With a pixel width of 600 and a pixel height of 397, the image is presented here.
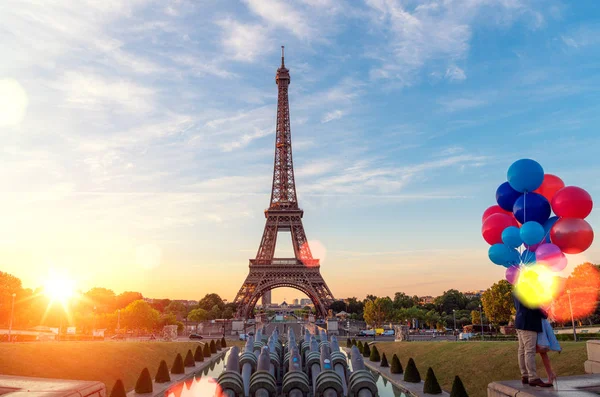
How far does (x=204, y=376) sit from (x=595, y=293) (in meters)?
57.6

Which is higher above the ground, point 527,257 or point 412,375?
point 527,257

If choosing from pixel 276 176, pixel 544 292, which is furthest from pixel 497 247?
pixel 276 176

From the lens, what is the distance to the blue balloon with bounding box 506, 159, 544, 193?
36.5 ft

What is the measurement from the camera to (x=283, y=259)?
7950 centimetres

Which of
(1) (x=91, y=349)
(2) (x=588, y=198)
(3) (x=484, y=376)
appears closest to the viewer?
(2) (x=588, y=198)

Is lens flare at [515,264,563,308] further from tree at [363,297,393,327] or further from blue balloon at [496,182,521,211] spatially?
tree at [363,297,393,327]

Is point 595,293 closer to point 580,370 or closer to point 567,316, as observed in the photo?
point 567,316

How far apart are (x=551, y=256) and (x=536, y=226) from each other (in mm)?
829

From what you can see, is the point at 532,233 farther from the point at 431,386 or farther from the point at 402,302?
the point at 402,302

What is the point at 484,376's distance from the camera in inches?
873

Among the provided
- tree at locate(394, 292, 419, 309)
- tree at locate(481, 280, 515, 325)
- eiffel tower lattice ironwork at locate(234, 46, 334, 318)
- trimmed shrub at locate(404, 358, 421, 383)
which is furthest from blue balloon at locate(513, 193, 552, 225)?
tree at locate(394, 292, 419, 309)

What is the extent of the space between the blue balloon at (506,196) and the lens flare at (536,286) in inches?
79.3

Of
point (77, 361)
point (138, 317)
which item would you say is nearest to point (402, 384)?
point (77, 361)

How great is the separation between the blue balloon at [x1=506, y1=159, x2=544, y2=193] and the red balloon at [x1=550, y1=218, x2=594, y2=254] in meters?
1.16
